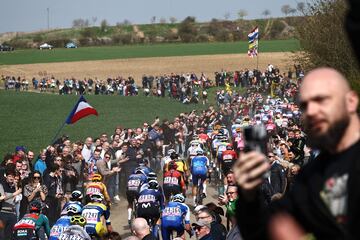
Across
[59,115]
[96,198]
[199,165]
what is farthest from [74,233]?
[59,115]

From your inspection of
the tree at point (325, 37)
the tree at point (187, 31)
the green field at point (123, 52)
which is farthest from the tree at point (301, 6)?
the tree at point (187, 31)

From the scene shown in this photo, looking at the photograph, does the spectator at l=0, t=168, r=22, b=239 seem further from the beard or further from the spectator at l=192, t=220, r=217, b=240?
the beard

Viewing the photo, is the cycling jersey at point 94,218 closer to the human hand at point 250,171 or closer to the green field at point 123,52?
the human hand at point 250,171

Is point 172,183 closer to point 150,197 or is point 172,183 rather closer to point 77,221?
point 150,197

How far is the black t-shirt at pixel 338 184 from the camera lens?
2.42 metres

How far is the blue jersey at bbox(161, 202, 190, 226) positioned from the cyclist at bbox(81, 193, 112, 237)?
3.79ft

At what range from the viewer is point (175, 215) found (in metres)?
14.6

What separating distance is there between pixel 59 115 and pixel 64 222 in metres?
36.9

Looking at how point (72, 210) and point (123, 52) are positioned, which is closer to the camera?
point (72, 210)

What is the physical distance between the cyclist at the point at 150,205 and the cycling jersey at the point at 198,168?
15.4 ft

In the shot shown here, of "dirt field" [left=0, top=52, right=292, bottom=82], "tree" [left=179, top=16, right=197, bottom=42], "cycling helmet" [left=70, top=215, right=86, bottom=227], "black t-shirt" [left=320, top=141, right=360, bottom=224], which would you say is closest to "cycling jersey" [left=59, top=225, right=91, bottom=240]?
"cycling helmet" [left=70, top=215, right=86, bottom=227]

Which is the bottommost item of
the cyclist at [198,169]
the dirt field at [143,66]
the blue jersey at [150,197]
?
the dirt field at [143,66]

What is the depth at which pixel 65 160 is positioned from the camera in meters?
19.2

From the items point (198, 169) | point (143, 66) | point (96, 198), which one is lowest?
point (143, 66)
